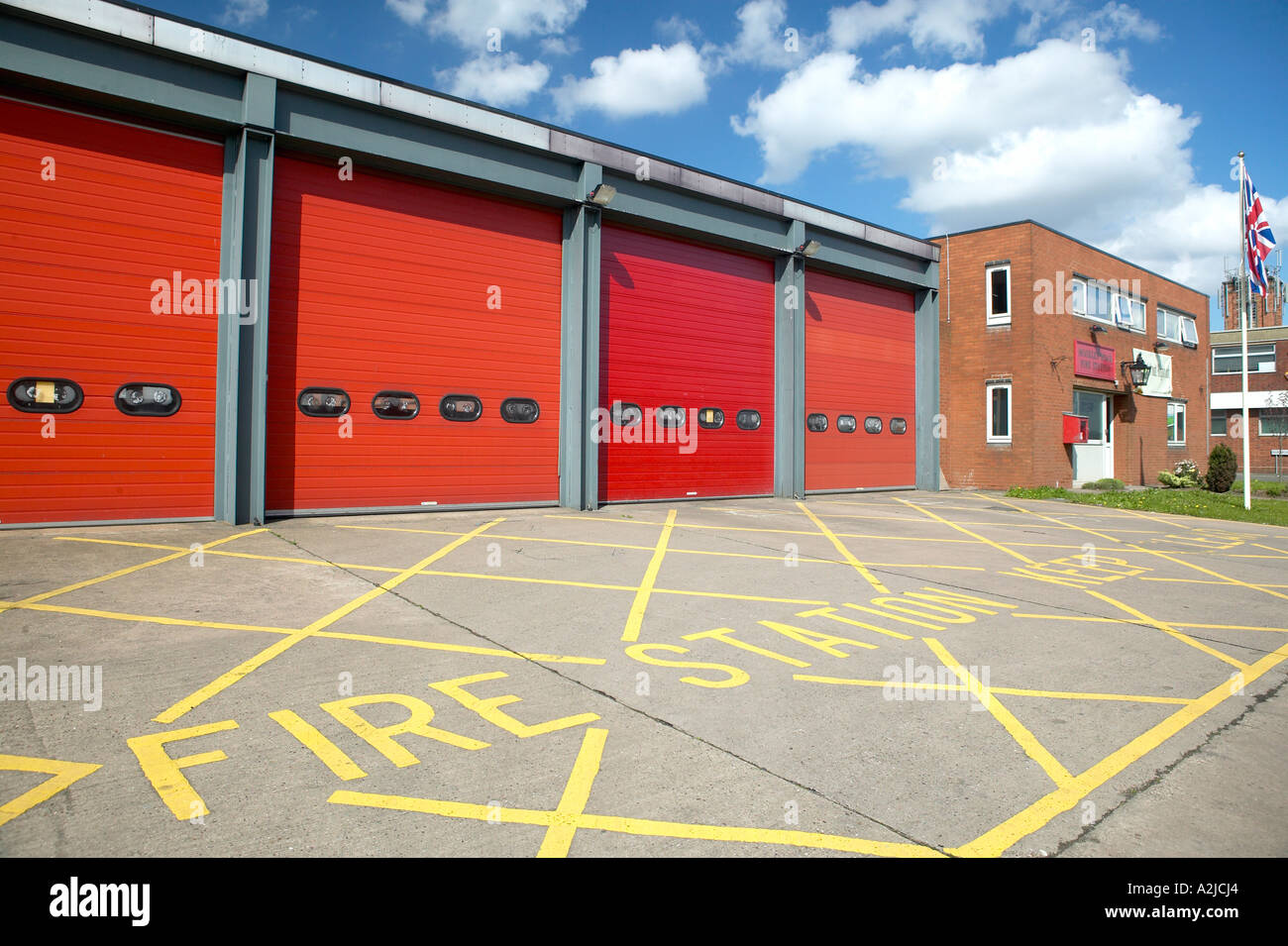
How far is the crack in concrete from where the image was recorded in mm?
2988

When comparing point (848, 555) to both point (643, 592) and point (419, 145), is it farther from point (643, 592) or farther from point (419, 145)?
point (419, 145)

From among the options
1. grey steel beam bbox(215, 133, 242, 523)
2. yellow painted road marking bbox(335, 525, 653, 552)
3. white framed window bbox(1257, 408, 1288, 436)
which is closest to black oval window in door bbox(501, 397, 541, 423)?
yellow painted road marking bbox(335, 525, 653, 552)

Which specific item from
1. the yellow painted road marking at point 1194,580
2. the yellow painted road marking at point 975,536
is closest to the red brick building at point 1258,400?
the yellow painted road marking at point 975,536

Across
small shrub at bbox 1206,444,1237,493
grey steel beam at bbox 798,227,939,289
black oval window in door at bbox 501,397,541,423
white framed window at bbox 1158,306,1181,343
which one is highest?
white framed window at bbox 1158,306,1181,343

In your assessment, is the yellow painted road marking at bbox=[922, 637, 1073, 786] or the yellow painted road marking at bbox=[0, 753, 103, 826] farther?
the yellow painted road marking at bbox=[922, 637, 1073, 786]

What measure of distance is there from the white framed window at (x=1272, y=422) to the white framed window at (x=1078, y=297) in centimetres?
2546

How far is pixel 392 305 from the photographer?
1189 centimetres

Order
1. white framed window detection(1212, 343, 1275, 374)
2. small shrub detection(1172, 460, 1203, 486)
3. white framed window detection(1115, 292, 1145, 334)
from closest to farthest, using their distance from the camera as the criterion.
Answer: white framed window detection(1115, 292, 1145, 334)
small shrub detection(1172, 460, 1203, 486)
white framed window detection(1212, 343, 1275, 374)

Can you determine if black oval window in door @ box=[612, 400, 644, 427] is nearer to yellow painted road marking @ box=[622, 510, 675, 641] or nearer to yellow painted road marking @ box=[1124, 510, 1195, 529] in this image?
yellow painted road marking @ box=[622, 510, 675, 641]

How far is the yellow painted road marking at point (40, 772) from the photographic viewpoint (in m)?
3.01

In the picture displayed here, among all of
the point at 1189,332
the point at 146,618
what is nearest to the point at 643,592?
the point at 146,618

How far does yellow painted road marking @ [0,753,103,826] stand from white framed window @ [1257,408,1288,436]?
51.1 m
